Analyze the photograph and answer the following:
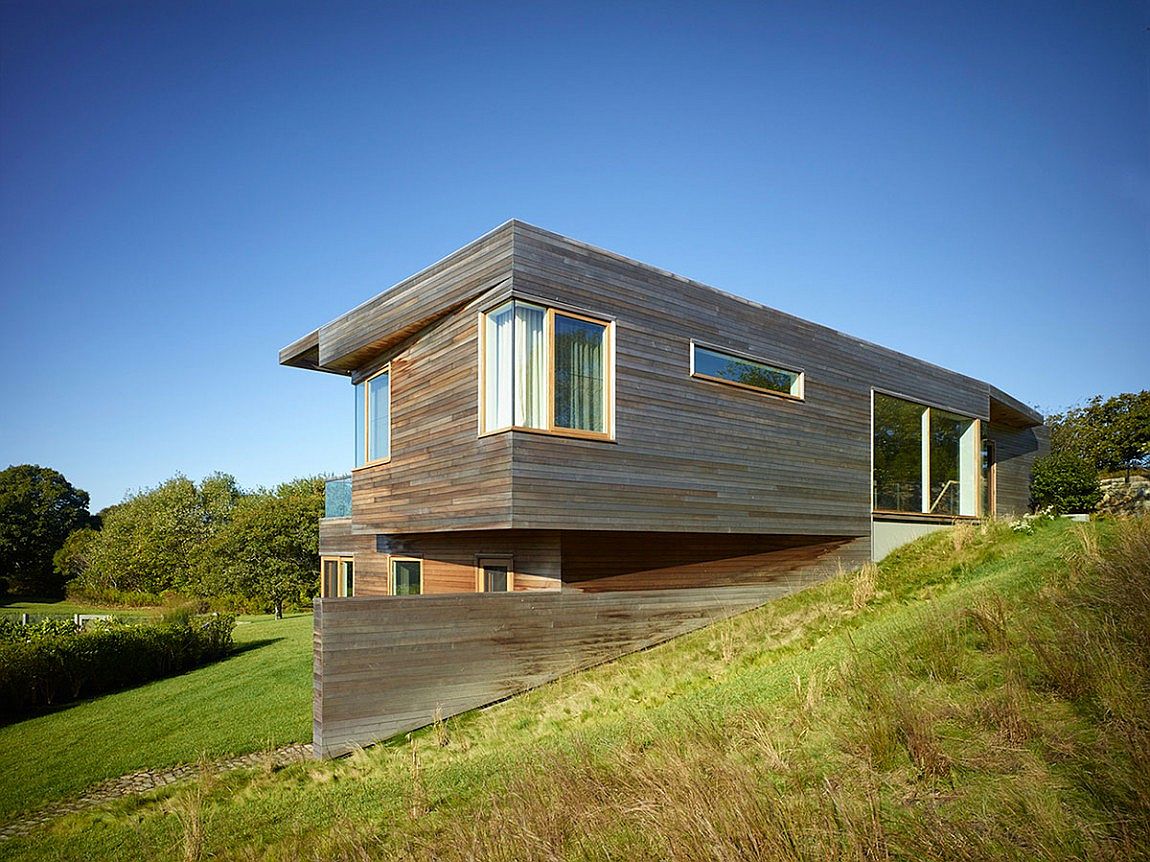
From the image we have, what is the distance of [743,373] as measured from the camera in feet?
38.8

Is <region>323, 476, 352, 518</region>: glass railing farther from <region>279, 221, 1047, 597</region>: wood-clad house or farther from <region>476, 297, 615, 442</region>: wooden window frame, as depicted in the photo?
<region>476, 297, 615, 442</region>: wooden window frame

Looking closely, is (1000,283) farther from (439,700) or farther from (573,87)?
(439,700)

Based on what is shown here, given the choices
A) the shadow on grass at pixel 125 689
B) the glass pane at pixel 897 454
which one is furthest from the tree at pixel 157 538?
the glass pane at pixel 897 454

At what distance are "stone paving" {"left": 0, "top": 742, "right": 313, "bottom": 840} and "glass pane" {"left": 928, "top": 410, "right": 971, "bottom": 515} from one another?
1277cm

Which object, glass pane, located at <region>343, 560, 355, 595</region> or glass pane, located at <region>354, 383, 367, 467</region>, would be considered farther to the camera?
glass pane, located at <region>343, 560, 355, 595</region>

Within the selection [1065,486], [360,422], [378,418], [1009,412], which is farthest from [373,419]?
[1065,486]

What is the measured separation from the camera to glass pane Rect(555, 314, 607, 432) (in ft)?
30.9

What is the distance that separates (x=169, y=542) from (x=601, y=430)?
28.6m

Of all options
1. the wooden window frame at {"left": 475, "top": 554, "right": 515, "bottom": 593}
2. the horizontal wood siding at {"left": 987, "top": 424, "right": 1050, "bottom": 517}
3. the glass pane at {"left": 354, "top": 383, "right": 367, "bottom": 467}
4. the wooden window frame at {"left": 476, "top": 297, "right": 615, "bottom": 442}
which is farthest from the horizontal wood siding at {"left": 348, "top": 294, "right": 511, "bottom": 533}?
the horizontal wood siding at {"left": 987, "top": 424, "right": 1050, "bottom": 517}

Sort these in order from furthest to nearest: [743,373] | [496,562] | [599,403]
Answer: [743,373] → [496,562] → [599,403]

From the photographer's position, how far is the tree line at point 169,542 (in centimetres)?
2502

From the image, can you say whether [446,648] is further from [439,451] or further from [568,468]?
[439,451]

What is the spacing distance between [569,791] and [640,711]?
3.80 metres

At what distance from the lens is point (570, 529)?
943 centimetres
